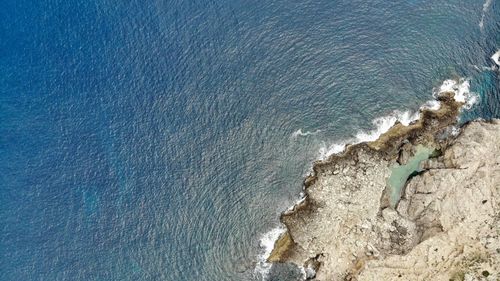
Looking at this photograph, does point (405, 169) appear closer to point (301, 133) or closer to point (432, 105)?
point (432, 105)

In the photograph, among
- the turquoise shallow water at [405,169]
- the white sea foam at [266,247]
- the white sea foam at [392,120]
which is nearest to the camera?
the white sea foam at [266,247]

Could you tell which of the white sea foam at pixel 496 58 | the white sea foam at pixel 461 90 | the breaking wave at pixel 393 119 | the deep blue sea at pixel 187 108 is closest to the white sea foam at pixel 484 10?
the deep blue sea at pixel 187 108

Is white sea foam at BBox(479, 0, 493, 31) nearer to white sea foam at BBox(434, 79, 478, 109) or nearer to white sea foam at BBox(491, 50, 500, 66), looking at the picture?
white sea foam at BBox(491, 50, 500, 66)

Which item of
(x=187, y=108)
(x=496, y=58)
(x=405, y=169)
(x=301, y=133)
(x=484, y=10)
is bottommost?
(x=405, y=169)

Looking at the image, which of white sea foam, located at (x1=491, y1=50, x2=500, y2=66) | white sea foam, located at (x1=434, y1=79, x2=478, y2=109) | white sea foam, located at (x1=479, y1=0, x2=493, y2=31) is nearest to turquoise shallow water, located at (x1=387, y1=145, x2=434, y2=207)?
white sea foam, located at (x1=434, y1=79, x2=478, y2=109)

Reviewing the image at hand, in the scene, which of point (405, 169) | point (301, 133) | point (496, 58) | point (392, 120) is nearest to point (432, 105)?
point (392, 120)

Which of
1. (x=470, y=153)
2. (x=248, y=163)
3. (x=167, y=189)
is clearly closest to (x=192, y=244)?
(x=167, y=189)

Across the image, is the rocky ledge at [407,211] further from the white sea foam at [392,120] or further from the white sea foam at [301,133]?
the white sea foam at [301,133]
